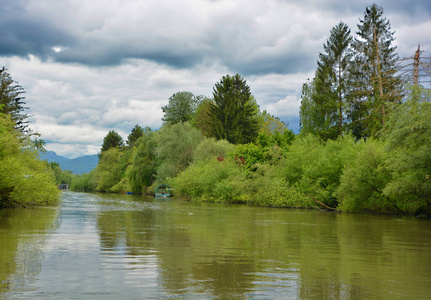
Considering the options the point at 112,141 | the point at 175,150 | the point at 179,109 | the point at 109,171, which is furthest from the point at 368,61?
the point at 112,141

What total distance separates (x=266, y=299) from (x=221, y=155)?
57.6 metres

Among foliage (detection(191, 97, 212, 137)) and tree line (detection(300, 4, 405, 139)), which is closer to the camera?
tree line (detection(300, 4, 405, 139))

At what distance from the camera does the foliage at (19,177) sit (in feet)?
90.0

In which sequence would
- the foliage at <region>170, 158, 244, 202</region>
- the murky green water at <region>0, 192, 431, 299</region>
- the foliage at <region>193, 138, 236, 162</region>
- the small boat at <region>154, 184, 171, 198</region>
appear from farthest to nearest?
the small boat at <region>154, 184, 171, 198</region> < the foliage at <region>193, 138, 236, 162</region> < the foliage at <region>170, 158, 244, 202</region> < the murky green water at <region>0, 192, 431, 299</region>

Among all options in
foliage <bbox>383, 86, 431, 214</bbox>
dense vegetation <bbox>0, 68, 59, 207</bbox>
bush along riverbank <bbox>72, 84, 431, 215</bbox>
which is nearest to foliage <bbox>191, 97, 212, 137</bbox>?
bush along riverbank <bbox>72, 84, 431, 215</bbox>

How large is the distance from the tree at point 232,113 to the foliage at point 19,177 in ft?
135

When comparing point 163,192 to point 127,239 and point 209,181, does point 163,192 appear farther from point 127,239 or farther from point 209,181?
point 127,239

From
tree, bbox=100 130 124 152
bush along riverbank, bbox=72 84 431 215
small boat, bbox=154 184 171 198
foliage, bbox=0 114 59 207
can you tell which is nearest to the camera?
bush along riverbank, bbox=72 84 431 215

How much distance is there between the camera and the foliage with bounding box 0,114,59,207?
27438mm

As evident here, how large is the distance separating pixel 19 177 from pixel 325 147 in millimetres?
27300

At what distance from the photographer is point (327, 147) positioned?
41938mm

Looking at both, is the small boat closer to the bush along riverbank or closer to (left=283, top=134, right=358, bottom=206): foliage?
the bush along riverbank

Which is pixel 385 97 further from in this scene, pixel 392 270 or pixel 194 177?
pixel 392 270

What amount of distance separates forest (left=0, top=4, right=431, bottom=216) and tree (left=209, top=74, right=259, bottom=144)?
0.58 ft
